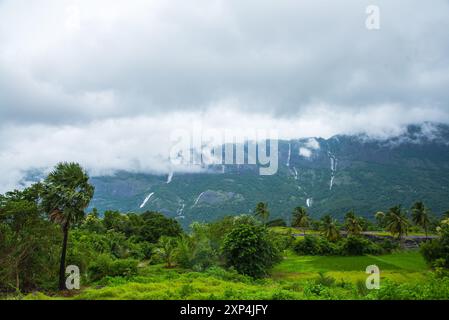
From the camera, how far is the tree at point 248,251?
48.7 metres

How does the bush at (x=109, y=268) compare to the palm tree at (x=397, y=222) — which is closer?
the bush at (x=109, y=268)

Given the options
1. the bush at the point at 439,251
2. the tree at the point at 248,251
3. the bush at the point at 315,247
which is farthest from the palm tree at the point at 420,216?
the tree at the point at 248,251

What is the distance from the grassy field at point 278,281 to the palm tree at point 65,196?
6.72 metres

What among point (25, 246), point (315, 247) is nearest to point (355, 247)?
point (315, 247)

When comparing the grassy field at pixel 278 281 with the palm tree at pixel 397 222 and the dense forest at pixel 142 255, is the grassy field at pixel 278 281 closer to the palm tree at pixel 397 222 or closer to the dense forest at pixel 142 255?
the dense forest at pixel 142 255

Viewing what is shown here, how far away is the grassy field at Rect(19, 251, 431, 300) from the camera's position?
24766 millimetres

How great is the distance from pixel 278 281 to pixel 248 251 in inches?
213

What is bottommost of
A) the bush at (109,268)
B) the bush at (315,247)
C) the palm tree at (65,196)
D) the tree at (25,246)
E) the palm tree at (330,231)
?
the bush at (315,247)

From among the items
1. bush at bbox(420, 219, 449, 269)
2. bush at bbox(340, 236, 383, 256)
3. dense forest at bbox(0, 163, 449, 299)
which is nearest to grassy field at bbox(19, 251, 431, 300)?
dense forest at bbox(0, 163, 449, 299)

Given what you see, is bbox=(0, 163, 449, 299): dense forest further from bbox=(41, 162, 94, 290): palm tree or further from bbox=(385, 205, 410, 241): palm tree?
bbox=(385, 205, 410, 241): palm tree

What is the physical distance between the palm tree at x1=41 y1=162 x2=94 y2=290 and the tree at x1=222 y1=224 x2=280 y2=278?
20.9 m
